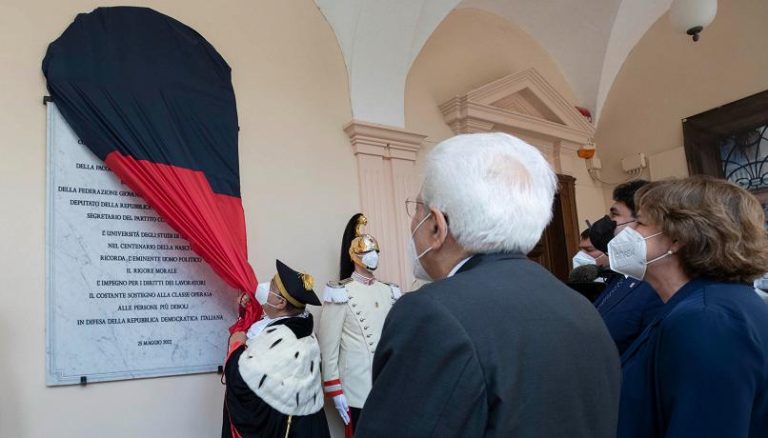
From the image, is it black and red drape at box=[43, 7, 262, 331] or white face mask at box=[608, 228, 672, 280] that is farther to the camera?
black and red drape at box=[43, 7, 262, 331]

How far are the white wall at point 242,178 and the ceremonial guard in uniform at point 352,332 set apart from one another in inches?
17.6

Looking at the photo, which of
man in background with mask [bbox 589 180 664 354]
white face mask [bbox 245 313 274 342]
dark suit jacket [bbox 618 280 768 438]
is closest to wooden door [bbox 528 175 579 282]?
white face mask [bbox 245 313 274 342]

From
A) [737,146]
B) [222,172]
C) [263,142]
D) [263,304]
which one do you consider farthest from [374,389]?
[737,146]

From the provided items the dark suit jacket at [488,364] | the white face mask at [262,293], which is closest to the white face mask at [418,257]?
the dark suit jacket at [488,364]

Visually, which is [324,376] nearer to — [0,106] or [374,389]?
[0,106]

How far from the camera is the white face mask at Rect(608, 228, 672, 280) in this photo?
1.75 m

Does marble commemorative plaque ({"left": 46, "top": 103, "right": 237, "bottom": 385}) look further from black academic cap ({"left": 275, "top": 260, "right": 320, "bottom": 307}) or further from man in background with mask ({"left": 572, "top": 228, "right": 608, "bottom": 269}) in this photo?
man in background with mask ({"left": 572, "top": 228, "right": 608, "bottom": 269})

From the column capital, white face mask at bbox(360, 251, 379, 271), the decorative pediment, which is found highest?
the decorative pediment

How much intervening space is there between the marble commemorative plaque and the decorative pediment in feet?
9.23

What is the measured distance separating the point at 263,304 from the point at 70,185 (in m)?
1.25

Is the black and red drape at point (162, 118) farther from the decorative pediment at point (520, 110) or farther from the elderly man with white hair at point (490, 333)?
the elderly man with white hair at point (490, 333)

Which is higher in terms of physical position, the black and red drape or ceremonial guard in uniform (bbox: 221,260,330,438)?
the black and red drape

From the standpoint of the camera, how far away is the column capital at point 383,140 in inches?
182

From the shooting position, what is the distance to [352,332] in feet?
12.5
